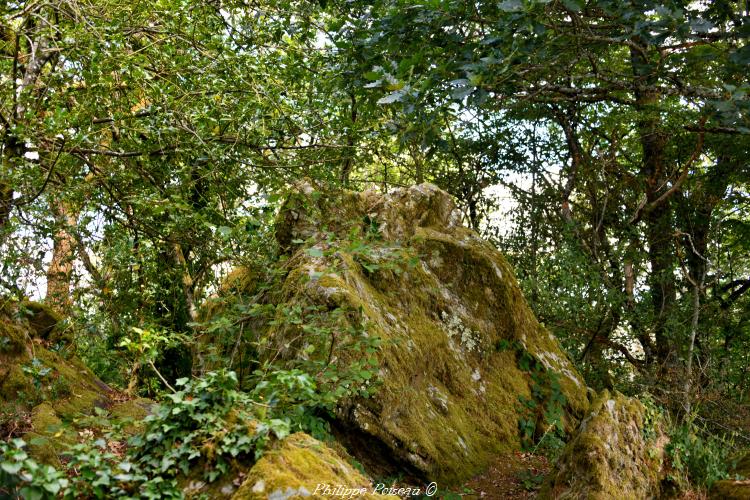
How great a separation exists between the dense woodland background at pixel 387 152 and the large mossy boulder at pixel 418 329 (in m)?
0.66

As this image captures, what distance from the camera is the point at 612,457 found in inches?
201

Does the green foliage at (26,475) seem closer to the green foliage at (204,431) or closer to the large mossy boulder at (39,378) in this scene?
the green foliage at (204,431)

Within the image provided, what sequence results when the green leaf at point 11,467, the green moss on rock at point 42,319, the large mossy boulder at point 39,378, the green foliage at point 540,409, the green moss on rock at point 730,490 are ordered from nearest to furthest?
the green leaf at point 11,467
the green moss on rock at point 730,490
the large mossy boulder at point 39,378
the green foliage at point 540,409
the green moss on rock at point 42,319

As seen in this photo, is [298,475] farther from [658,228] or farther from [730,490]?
[658,228]

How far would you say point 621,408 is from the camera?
5.61 metres

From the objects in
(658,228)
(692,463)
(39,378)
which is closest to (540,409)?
(692,463)

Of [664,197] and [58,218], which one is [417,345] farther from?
[664,197]

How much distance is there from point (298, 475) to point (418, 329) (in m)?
4.22

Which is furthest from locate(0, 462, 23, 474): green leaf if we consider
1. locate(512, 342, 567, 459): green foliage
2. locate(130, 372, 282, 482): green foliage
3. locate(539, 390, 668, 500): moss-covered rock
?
locate(512, 342, 567, 459): green foliage

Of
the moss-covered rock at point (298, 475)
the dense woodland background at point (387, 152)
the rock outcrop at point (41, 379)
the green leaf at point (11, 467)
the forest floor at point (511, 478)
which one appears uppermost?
the dense woodland background at point (387, 152)

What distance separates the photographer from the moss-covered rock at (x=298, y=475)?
303 cm

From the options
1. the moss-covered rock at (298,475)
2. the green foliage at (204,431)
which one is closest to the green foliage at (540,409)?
the moss-covered rock at (298,475)

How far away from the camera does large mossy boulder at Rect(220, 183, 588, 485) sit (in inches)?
230

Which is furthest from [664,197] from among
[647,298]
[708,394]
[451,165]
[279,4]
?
[279,4]
